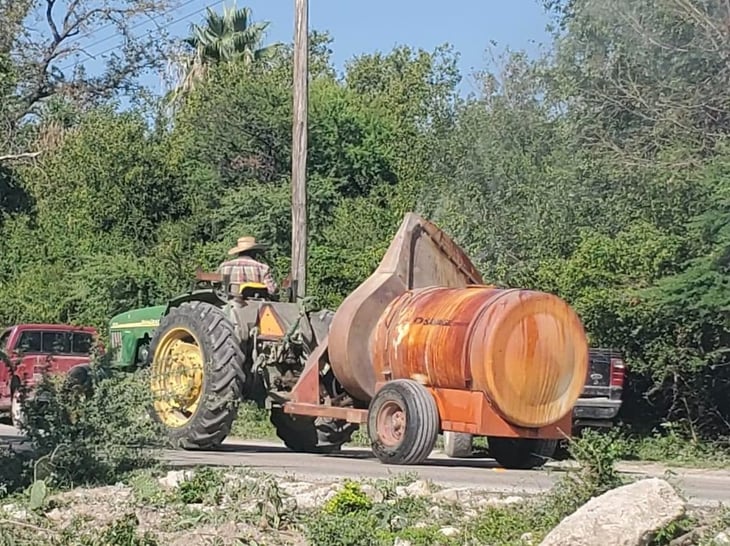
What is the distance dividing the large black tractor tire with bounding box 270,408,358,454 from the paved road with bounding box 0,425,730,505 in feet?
0.89

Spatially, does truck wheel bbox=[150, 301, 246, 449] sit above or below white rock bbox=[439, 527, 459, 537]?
above

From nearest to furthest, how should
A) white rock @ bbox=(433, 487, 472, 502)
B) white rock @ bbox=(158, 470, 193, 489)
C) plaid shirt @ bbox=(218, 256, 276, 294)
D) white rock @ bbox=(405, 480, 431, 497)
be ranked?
white rock @ bbox=(433, 487, 472, 502)
white rock @ bbox=(405, 480, 431, 497)
white rock @ bbox=(158, 470, 193, 489)
plaid shirt @ bbox=(218, 256, 276, 294)

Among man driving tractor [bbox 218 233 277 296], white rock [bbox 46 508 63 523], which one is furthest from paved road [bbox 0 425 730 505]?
white rock [bbox 46 508 63 523]

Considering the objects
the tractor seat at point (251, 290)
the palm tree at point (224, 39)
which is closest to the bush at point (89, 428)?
the tractor seat at point (251, 290)

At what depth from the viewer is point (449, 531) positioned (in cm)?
891

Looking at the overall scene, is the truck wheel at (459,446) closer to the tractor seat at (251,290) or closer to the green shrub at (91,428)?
the tractor seat at (251,290)

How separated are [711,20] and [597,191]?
3.22 m

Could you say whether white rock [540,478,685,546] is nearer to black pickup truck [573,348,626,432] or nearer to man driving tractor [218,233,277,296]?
man driving tractor [218,233,277,296]

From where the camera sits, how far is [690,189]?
2014 centimetres

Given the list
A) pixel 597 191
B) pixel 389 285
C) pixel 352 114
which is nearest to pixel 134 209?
pixel 352 114

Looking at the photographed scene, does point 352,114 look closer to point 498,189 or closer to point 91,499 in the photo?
point 498,189

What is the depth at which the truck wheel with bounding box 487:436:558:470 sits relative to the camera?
14.4 meters

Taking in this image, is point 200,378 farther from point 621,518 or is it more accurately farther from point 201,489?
point 621,518

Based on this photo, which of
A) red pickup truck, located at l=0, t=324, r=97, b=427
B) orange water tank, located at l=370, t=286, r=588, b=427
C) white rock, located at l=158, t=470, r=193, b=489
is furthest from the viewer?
red pickup truck, located at l=0, t=324, r=97, b=427
